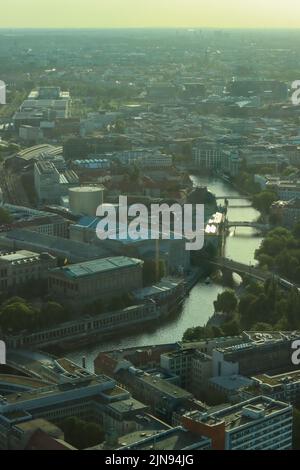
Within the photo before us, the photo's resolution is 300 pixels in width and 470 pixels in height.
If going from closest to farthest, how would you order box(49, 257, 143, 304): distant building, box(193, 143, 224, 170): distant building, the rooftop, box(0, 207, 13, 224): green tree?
the rooftop, box(49, 257, 143, 304): distant building, box(0, 207, 13, 224): green tree, box(193, 143, 224, 170): distant building

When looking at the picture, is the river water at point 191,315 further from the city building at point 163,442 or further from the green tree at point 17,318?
the city building at point 163,442

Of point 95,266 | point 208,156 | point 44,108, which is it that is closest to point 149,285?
point 95,266

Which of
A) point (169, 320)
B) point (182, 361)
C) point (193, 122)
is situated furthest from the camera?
point (193, 122)

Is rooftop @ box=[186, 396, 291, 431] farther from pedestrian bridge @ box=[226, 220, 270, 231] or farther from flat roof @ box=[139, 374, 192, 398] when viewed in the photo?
pedestrian bridge @ box=[226, 220, 270, 231]

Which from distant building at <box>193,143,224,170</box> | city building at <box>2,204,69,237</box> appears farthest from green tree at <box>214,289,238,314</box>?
distant building at <box>193,143,224,170</box>

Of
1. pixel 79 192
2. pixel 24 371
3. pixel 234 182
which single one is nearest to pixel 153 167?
pixel 234 182

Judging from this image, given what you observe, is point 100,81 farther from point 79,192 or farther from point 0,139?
point 79,192
